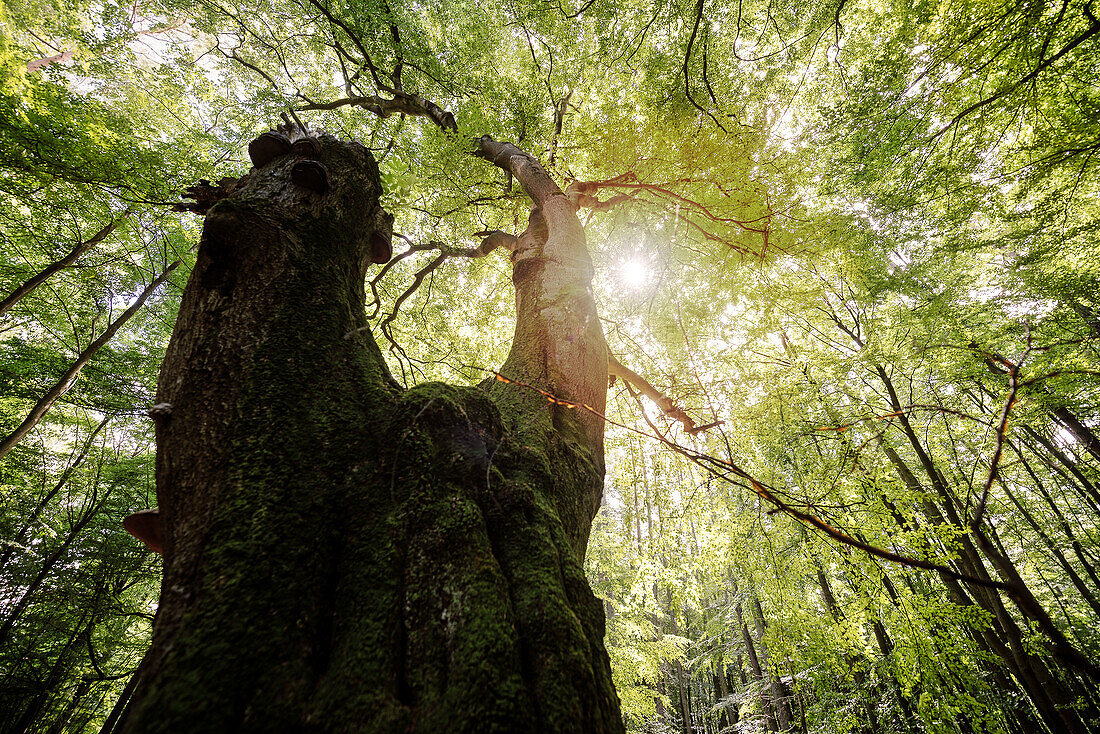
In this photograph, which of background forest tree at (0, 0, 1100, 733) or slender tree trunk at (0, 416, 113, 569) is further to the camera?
slender tree trunk at (0, 416, 113, 569)

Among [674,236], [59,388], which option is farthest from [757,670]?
[59,388]

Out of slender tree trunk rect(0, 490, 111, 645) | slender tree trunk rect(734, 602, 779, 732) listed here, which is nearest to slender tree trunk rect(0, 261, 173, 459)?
slender tree trunk rect(0, 490, 111, 645)

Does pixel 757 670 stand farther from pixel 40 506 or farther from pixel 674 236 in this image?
pixel 40 506

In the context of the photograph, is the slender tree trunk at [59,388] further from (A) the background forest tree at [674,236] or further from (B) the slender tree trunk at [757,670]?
(B) the slender tree trunk at [757,670]

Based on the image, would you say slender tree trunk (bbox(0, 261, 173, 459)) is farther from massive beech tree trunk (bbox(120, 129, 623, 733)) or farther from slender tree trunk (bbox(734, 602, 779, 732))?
slender tree trunk (bbox(734, 602, 779, 732))

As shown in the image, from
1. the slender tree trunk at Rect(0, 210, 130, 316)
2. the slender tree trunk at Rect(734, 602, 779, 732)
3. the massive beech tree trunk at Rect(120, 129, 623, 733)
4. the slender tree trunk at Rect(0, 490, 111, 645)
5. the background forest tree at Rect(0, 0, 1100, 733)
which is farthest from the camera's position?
the slender tree trunk at Rect(734, 602, 779, 732)

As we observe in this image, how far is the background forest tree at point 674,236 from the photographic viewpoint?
13.6 ft

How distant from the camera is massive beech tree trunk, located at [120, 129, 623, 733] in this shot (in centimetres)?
107

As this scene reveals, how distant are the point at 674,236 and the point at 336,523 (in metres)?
3.96

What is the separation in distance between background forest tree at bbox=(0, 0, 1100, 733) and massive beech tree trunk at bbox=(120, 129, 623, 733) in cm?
198

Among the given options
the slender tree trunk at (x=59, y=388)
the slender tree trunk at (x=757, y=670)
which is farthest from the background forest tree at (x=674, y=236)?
the slender tree trunk at (x=757, y=670)

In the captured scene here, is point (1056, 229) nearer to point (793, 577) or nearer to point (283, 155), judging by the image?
point (793, 577)

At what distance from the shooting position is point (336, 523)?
1389 millimetres

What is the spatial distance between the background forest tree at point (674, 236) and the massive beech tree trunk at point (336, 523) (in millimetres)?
1980
